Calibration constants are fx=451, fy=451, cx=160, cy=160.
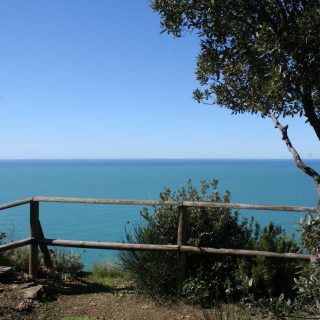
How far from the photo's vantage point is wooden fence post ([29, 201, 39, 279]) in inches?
283

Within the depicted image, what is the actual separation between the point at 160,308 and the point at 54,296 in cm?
160

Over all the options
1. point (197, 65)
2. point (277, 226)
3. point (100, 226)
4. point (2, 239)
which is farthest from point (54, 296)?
point (100, 226)

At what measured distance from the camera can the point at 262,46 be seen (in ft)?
11.7

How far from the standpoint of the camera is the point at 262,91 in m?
4.28

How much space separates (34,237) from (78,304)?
1.41 meters

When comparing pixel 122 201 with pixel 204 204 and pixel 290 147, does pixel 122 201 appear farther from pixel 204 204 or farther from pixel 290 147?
pixel 290 147

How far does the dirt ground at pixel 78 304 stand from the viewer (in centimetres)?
595

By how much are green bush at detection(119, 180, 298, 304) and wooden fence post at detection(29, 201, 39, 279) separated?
138 centimetres

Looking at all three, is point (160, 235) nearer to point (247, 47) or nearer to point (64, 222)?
point (247, 47)

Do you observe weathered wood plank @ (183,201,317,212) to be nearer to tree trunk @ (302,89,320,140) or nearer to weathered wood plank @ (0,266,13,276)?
tree trunk @ (302,89,320,140)

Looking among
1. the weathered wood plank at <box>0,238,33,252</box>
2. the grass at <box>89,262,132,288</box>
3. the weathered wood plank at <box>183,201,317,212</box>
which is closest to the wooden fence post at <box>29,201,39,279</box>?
the weathered wood plank at <box>0,238,33,252</box>

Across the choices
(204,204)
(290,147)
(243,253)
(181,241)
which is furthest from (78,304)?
(290,147)

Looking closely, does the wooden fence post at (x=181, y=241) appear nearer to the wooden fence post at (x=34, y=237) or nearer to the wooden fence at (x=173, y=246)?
the wooden fence at (x=173, y=246)

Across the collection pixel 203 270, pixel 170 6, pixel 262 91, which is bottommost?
pixel 203 270
